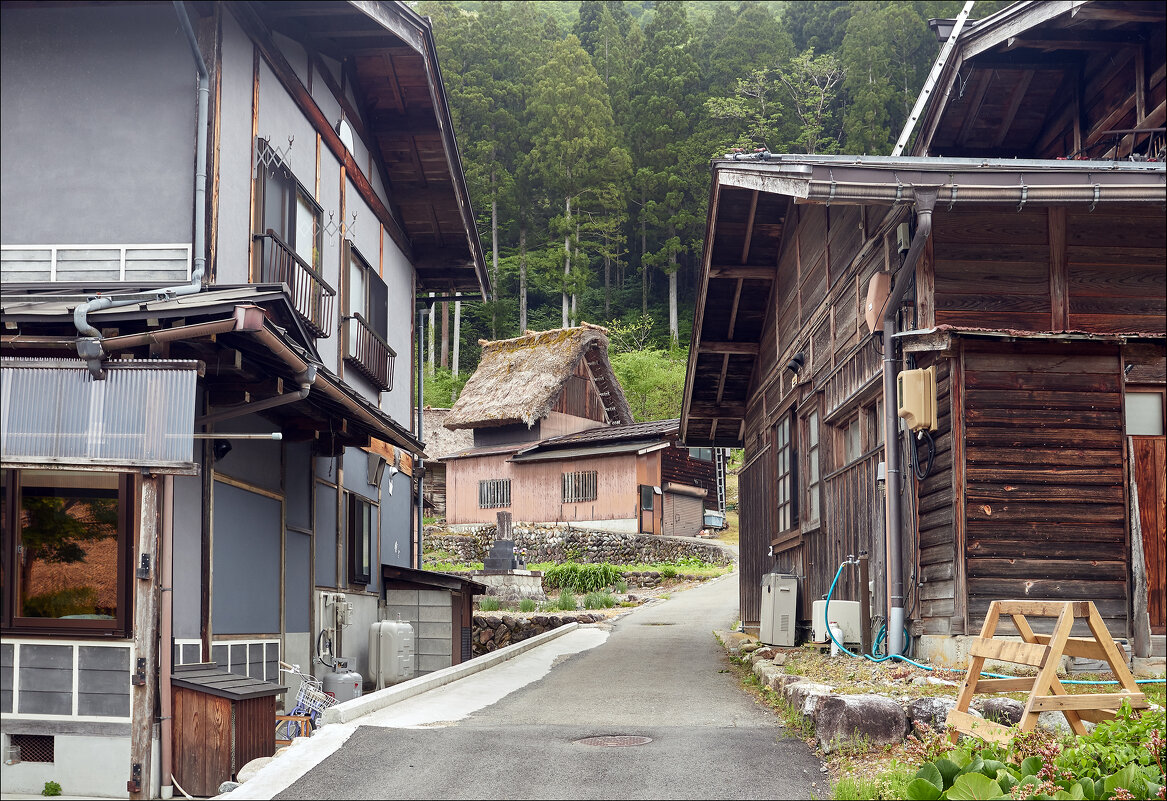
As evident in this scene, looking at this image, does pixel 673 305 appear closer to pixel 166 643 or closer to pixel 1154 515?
pixel 1154 515

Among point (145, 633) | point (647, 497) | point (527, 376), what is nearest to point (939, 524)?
point (145, 633)

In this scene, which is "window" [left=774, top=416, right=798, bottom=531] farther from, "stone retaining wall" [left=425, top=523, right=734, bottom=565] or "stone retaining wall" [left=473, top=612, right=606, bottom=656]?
"stone retaining wall" [left=425, top=523, right=734, bottom=565]

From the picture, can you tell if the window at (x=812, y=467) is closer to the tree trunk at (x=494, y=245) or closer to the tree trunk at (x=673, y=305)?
the tree trunk at (x=673, y=305)

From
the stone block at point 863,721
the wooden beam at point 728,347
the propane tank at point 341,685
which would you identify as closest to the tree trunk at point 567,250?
the wooden beam at point 728,347

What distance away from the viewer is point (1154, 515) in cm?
878

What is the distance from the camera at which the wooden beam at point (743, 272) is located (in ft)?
51.6

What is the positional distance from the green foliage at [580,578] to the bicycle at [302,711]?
58.9ft

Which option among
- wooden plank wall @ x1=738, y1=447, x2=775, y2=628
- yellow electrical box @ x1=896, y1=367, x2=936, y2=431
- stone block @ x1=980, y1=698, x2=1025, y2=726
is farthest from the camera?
wooden plank wall @ x1=738, y1=447, x2=775, y2=628

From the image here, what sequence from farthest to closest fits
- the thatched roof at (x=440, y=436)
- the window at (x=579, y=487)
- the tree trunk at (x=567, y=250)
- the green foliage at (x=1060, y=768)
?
the tree trunk at (x=567, y=250), the thatched roof at (x=440, y=436), the window at (x=579, y=487), the green foliage at (x=1060, y=768)

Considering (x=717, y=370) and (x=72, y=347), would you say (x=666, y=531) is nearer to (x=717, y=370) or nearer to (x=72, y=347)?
(x=717, y=370)

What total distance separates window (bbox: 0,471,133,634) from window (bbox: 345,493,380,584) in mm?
6814

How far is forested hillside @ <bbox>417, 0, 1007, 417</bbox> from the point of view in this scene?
50.0 meters

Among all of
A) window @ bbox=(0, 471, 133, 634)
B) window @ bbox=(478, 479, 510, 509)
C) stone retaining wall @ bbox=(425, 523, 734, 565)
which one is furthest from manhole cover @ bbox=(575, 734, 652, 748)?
window @ bbox=(478, 479, 510, 509)

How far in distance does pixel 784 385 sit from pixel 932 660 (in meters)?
7.26
